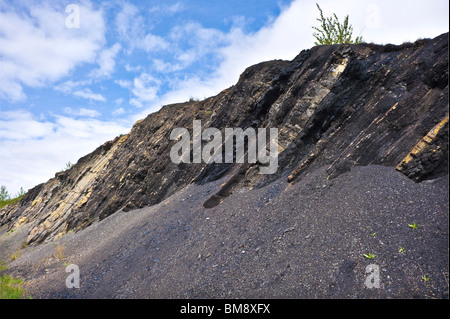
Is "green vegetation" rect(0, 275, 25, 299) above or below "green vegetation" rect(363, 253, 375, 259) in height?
below

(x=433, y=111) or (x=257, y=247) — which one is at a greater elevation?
(x=433, y=111)

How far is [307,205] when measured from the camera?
9.99m

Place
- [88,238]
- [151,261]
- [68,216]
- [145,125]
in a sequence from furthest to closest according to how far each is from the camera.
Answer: [145,125], [68,216], [88,238], [151,261]

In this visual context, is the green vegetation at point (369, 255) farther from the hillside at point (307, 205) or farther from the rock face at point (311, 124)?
the rock face at point (311, 124)

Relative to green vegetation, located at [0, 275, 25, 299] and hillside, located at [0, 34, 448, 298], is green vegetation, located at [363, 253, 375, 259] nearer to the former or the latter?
hillside, located at [0, 34, 448, 298]

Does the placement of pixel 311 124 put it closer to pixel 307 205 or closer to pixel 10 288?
pixel 307 205

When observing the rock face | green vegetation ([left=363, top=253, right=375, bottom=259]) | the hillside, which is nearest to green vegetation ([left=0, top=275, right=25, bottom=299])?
the hillside

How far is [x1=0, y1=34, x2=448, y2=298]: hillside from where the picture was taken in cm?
736

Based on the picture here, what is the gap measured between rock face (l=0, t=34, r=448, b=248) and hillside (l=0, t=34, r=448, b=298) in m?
0.07

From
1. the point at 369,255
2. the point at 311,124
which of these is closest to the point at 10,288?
the point at 369,255

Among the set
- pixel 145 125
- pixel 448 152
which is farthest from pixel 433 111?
pixel 145 125
